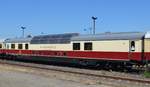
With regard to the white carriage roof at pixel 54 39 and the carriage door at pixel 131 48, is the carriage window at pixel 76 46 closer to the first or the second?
the white carriage roof at pixel 54 39

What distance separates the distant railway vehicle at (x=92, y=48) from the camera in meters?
26.7

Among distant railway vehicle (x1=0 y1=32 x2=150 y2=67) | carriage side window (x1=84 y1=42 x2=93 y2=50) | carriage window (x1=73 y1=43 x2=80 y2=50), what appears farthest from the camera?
carriage window (x1=73 y1=43 x2=80 y2=50)

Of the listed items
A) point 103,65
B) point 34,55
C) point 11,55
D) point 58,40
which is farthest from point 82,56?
point 11,55

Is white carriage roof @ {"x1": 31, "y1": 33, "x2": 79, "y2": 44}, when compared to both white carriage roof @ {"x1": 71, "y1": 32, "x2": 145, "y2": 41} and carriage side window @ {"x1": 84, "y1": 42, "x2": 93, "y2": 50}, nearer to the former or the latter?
white carriage roof @ {"x1": 71, "y1": 32, "x2": 145, "y2": 41}

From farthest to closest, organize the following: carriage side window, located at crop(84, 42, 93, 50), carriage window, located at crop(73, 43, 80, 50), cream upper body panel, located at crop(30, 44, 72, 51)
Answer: cream upper body panel, located at crop(30, 44, 72, 51) < carriage window, located at crop(73, 43, 80, 50) < carriage side window, located at crop(84, 42, 93, 50)

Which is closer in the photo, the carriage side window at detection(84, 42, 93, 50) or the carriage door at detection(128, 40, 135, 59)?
the carriage door at detection(128, 40, 135, 59)

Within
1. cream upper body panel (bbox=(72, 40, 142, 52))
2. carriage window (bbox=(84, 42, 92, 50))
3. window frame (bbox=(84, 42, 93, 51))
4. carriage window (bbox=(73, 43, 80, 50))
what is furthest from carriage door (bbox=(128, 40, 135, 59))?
carriage window (bbox=(73, 43, 80, 50))

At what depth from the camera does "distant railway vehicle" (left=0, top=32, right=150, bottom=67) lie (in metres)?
26.7

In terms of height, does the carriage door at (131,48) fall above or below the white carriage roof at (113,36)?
below

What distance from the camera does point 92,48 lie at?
30.9m

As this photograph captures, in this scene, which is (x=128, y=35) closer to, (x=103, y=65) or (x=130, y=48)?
(x=130, y=48)

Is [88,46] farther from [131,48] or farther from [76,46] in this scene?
[131,48]

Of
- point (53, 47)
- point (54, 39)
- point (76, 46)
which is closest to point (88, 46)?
point (76, 46)

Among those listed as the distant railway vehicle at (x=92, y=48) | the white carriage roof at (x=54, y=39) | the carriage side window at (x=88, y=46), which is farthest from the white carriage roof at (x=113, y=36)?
the white carriage roof at (x=54, y=39)
